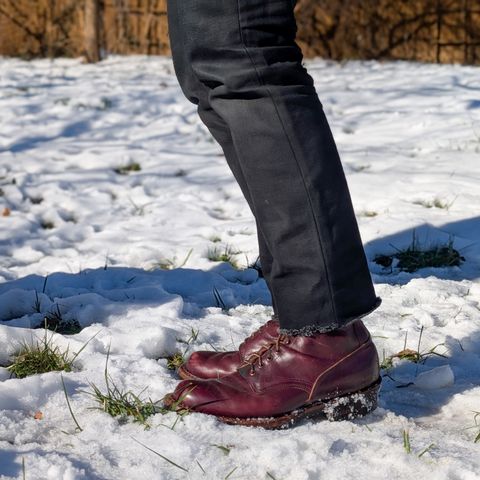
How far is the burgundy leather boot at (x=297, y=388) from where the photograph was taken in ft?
5.17

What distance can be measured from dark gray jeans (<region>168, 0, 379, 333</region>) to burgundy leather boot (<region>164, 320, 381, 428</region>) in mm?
60

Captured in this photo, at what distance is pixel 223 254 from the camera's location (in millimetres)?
2963

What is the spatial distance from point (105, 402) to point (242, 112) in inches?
24.4

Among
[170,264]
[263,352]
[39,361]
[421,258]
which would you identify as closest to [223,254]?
[170,264]

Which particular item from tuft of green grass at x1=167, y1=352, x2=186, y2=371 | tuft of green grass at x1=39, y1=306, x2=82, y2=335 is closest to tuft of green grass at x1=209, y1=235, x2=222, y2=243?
tuft of green grass at x1=39, y1=306, x2=82, y2=335

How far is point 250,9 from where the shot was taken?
146cm

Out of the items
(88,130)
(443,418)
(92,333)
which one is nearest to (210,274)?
(92,333)

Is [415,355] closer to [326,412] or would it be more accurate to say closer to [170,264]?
[326,412]

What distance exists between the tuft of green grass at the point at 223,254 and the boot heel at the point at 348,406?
1.32 metres

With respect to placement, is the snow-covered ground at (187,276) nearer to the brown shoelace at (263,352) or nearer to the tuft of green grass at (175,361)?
the tuft of green grass at (175,361)

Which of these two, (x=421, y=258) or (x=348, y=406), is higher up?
(x=348, y=406)

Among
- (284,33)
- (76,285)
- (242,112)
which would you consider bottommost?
(76,285)

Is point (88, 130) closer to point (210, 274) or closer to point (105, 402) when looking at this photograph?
point (210, 274)

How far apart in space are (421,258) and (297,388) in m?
1.39
